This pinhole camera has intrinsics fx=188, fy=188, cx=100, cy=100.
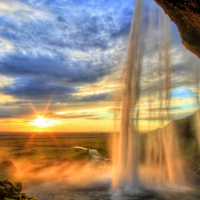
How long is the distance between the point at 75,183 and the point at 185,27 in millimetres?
19130

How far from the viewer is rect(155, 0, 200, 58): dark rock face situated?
9.73m

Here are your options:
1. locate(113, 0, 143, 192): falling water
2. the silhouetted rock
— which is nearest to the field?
the silhouetted rock

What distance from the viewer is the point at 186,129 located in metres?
44.0

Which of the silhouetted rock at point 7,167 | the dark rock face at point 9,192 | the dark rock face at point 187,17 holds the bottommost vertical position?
the dark rock face at point 9,192

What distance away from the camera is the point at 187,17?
11805 millimetres

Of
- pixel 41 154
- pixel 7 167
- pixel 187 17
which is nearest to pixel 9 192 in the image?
pixel 187 17

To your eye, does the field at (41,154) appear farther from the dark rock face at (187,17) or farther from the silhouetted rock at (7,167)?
the dark rock face at (187,17)

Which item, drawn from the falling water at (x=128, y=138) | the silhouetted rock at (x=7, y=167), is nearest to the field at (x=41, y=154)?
the silhouetted rock at (x=7, y=167)

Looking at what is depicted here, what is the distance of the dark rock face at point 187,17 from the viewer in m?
9.73

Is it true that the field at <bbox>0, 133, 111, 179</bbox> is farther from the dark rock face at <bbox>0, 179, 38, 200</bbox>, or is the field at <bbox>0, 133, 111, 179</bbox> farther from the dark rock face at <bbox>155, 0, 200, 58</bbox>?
the dark rock face at <bbox>155, 0, 200, 58</bbox>

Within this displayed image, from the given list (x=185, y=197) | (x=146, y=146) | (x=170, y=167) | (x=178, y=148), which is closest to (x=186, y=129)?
(x=178, y=148)

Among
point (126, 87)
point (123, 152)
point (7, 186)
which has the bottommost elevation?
point (7, 186)

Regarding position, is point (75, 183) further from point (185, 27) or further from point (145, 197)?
point (185, 27)

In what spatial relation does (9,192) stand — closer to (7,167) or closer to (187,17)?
(187,17)
